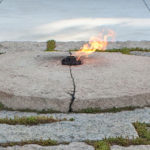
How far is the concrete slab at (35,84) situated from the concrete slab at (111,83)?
18cm

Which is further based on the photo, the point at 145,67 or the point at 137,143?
the point at 145,67

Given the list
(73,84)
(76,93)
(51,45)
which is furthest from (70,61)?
(51,45)

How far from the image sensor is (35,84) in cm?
475

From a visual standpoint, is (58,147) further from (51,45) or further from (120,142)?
(51,45)

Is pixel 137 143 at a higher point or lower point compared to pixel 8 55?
lower

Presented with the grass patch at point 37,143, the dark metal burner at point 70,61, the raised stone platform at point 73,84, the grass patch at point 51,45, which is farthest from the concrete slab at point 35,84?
the grass patch at point 51,45

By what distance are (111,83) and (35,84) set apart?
3.33ft

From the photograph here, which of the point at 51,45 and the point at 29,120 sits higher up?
the point at 51,45

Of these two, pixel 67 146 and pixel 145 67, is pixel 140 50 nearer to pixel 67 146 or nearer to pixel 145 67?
pixel 145 67

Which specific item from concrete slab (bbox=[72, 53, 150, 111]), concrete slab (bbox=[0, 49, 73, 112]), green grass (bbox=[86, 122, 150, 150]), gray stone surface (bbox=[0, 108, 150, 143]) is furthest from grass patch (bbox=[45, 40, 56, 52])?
green grass (bbox=[86, 122, 150, 150])

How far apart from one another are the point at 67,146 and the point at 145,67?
2.89 meters

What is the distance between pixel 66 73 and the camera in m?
5.18

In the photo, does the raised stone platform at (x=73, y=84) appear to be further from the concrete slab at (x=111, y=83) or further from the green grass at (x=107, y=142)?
the green grass at (x=107, y=142)

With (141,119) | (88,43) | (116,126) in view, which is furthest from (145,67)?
(88,43)
